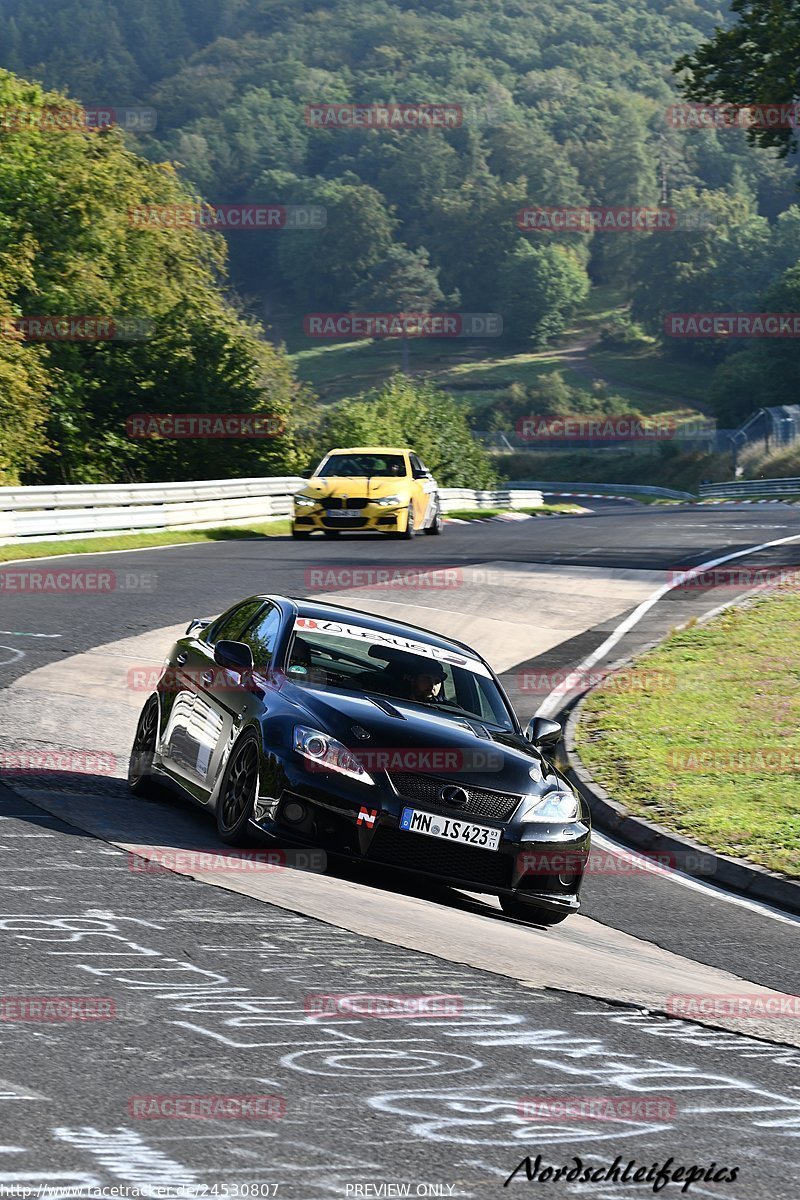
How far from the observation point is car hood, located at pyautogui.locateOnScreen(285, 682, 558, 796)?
8664 millimetres

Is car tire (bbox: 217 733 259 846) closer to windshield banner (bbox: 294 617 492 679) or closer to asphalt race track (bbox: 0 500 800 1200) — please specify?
asphalt race track (bbox: 0 500 800 1200)

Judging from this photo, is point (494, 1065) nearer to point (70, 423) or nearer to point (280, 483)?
point (280, 483)

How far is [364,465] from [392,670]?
2146cm

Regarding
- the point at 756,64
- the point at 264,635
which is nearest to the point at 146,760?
the point at 264,635

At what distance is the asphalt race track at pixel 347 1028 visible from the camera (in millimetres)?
4465

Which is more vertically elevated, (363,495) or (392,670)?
(363,495)

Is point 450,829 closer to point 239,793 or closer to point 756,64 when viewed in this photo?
point 239,793

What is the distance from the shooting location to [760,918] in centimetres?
969

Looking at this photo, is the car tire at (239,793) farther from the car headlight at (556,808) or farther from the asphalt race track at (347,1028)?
the car headlight at (556,808)

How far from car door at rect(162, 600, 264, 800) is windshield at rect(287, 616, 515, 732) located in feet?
1.94

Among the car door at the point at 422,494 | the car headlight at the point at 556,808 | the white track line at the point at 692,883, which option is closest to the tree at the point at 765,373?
the car door at the point at 422,494

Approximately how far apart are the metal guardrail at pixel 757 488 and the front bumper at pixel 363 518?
4176cm

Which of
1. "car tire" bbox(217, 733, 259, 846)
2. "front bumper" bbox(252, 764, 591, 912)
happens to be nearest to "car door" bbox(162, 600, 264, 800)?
"car tire" bbox(217, 733, 259, 846)

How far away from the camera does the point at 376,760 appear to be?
8.61 m
